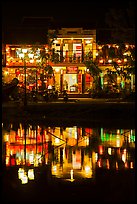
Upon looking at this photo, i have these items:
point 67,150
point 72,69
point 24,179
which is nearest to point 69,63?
point 72,69

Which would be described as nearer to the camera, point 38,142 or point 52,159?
point 52,159

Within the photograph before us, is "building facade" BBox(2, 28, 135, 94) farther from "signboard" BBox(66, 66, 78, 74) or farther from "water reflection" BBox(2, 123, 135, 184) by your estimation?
"water reflection" BBox(2, 123, 135, 184)

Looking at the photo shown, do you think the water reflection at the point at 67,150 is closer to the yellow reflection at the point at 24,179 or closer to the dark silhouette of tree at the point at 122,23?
the yellow reflection at the point at 24,179

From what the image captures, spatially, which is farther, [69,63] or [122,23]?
[69,63]

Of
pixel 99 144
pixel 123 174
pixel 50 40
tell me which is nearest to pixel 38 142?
pixel 99 144

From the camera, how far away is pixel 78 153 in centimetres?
1384

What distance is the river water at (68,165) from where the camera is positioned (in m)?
8.69

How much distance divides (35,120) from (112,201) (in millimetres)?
16019

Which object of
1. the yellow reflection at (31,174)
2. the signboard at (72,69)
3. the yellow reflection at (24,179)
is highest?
the signboard at (72,69)

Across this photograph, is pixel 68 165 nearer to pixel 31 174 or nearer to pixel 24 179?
pixel 31 174

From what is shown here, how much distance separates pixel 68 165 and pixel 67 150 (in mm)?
2588

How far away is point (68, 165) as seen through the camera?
11.8 meters

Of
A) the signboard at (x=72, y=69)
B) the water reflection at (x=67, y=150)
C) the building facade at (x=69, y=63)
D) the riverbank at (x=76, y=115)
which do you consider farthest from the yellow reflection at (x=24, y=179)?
the signboard at (x=72, y=69)

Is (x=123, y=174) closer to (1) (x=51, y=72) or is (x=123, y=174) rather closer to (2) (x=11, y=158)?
(2) (x=11, y=158)
